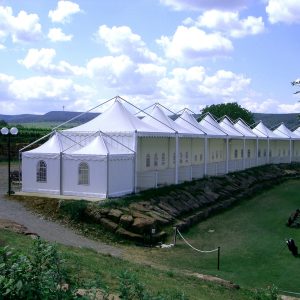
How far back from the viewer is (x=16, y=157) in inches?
1933

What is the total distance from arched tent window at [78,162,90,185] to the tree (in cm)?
6116

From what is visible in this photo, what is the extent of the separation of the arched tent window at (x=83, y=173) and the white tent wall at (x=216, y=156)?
15.3 metres

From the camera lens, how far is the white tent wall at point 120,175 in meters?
24.6

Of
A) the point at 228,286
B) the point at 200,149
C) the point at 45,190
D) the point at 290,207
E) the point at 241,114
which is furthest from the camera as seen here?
the point at 241,114

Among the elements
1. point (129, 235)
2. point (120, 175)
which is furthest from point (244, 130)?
point (129, 235)

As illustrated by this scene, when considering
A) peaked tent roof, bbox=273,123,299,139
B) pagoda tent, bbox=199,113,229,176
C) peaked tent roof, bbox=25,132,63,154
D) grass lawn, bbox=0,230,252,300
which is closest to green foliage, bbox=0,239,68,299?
grass lawn, bbox=0,230,252,300

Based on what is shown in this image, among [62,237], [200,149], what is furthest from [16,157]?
[62,237]

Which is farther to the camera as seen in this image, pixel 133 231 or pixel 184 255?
pixel 133 231

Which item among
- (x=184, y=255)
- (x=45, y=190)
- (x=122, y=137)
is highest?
(x=122, y=137)

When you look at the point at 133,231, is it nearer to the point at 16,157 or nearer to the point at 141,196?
the point at 141,196

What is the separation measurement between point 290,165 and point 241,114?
30047 millimetres

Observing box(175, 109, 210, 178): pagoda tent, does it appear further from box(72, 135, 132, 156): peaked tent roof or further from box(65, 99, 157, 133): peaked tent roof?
box(72, 135, 132, 156): peaked tent roof

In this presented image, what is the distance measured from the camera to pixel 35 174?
26094 millimetres

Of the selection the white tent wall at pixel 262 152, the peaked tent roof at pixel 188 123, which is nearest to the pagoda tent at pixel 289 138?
the white tent wall at pixel 262 152
